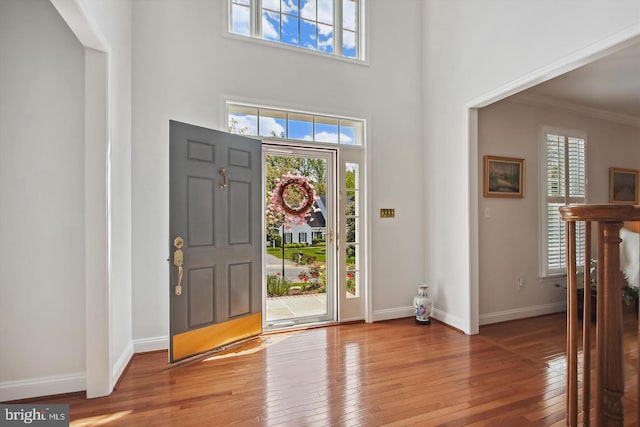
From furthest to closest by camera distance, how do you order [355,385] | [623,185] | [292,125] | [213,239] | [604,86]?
[623,185]
[604,86]
[292,125]
[213,239]
[355,385]

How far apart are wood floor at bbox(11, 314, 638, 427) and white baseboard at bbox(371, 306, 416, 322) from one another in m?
0.51

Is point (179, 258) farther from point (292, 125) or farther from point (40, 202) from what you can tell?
point (292, 125)

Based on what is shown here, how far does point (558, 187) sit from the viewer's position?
433 cm

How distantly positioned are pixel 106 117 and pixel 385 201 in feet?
9.60

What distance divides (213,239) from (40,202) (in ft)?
4.21

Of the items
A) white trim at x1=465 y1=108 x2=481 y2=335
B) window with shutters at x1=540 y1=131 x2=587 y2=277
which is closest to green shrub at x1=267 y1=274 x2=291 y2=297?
white trim at x1=465 y1=108 x2=481 y2=335

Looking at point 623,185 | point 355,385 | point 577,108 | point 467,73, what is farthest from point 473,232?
point 623,185

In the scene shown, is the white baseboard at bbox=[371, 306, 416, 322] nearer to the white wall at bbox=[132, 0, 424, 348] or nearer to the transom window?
the white wall at bbox=[132, 0, 424, 348]

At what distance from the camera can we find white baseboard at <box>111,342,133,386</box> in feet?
8.06

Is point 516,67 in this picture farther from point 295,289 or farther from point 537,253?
point 295,289

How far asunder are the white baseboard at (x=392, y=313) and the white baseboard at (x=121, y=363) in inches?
100

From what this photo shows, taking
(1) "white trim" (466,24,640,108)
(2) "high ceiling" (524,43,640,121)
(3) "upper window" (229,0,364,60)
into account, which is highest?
(3) "upper window" (229,0,364,60)

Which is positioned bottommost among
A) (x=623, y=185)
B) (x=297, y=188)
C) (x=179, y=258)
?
(x=179, y=258)

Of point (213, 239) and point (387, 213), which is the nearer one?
point (213, 239)
